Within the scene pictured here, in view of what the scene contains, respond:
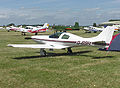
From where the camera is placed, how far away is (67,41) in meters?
15.2

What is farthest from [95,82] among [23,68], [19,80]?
[23,68]

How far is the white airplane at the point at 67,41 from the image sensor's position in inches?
552

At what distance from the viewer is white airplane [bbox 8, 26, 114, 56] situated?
46.0 ft

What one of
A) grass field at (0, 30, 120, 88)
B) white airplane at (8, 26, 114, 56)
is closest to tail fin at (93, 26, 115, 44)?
white airplane at (8, 26, 114, 56)

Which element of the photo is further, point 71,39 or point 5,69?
point 71,39

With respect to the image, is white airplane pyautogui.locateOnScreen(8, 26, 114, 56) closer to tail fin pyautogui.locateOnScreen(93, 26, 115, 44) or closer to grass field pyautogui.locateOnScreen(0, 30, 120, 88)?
tail fin pyautogui.locateOnScreen(93, 26, 115, 44)

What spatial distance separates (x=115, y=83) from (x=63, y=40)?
25.9 feet

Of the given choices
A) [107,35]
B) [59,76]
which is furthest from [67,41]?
[59,76]

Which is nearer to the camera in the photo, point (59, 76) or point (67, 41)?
point (59, 76)

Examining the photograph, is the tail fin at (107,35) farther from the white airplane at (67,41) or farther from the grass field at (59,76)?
the grass field at (59,76)

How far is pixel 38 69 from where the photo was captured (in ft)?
35.1

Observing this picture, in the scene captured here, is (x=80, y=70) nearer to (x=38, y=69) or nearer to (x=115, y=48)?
(x=38, y=69)

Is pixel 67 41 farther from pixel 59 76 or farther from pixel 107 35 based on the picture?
pixel 59 76

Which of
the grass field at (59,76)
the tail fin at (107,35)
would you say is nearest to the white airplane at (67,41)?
the tail fin at (107,35)
